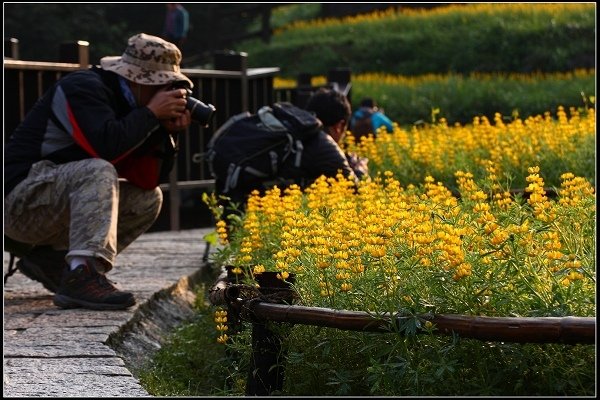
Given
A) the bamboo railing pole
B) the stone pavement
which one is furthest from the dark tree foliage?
the bamboo railing pole

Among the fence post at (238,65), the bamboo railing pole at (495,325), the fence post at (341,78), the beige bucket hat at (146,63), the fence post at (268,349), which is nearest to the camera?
the bamboo railing pole at (495,325)

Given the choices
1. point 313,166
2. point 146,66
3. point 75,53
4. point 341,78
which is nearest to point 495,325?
point 146,66

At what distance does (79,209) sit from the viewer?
6359 mm

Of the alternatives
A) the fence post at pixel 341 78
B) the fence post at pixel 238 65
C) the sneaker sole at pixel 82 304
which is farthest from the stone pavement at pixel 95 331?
the fence post at pixel 341 78

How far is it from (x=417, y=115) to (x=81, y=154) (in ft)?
52.7

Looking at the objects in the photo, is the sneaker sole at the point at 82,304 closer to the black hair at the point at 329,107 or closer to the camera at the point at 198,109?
the camera at the point at 198,109

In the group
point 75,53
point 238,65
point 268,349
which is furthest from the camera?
point 238,65

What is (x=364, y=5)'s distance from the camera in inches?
1419

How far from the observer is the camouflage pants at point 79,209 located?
6336 millimetres

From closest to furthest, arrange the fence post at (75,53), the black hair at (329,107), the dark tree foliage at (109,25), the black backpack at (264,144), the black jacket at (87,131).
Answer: the black jacket at (87,131) → the black backpack at (264,144) → the black hair at (329,107) → the fence post at (75,53) → the dark tree foliage at (109,25)

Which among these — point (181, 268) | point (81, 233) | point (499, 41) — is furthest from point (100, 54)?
point (81, 233)

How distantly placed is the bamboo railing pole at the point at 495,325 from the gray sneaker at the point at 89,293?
2305 mm

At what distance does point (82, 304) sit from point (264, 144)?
178 centimetres

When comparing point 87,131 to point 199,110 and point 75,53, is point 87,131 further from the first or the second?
point 75,53
